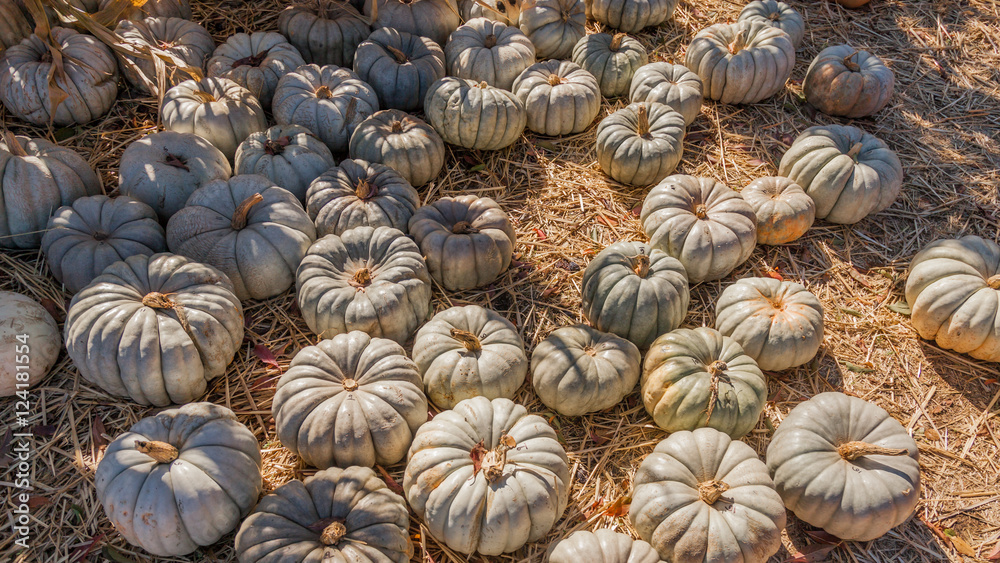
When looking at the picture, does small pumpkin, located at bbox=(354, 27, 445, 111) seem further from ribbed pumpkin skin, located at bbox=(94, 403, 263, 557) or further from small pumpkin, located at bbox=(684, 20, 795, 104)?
ribbed pumpkin skin, located at bbox=(94, 403, 263, 557)

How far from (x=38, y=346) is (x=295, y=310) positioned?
5.57 feet

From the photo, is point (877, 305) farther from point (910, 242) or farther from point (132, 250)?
point (132, 250)

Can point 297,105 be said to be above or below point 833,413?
above

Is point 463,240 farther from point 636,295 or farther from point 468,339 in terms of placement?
point 636,295

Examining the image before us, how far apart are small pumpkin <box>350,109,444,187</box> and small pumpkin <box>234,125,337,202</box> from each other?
0.36 m

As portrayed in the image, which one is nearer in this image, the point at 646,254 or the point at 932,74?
the point at 646,254

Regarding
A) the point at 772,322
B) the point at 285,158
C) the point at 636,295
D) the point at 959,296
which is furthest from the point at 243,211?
the point at 959,296

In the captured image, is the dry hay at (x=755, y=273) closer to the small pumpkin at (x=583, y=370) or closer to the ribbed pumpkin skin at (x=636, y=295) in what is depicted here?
the small pumpkin at (x=583, y=370)

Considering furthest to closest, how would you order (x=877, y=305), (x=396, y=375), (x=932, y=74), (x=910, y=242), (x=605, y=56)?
1. (x=932, y=74)
2. (x=605, y=56)
3. (x=910, y=242)
4. (x=877, y=305)
5. (x=396, y=375)

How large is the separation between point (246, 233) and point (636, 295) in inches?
118

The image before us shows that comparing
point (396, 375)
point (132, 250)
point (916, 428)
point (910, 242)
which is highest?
point (132, 250)

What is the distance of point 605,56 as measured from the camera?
695cm

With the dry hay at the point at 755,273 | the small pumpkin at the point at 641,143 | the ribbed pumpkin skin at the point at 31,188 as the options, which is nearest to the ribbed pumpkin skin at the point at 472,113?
the dry hay at the point at 755,273

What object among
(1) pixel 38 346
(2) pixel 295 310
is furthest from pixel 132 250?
(2) pixel 295 310
